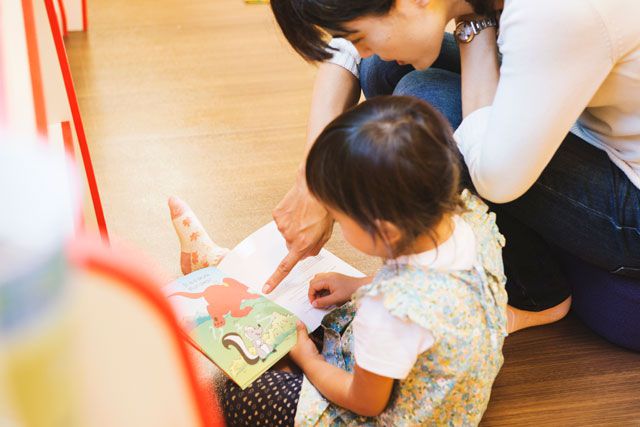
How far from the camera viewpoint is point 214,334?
1.07 metres

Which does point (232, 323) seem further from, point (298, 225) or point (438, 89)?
point (438, 89)

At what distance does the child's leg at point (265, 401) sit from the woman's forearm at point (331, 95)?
1.46 ft

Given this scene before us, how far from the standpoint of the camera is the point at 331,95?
1302 mm

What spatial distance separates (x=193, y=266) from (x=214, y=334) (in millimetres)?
243

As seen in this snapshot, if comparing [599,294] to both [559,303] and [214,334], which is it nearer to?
[559,303]

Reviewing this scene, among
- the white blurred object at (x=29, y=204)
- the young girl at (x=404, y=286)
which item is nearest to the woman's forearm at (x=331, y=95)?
the young girl at (x=404, y=286)

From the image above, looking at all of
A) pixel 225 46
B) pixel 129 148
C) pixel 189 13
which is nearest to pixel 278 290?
pixel 129 148

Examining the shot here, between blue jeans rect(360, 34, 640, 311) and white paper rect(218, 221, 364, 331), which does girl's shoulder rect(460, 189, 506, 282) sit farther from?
white paper rect(218, 221, 364, 331)

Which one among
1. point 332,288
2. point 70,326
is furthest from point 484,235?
point 70,326

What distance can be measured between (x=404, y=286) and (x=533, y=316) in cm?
54

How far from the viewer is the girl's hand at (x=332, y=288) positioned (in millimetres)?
1155

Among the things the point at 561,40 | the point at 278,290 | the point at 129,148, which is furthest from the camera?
the point at 129,148

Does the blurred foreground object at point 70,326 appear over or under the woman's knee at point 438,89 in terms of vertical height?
A: over

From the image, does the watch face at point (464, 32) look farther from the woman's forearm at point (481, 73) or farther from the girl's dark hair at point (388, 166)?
the girl's dark hair at point (388, 166)
